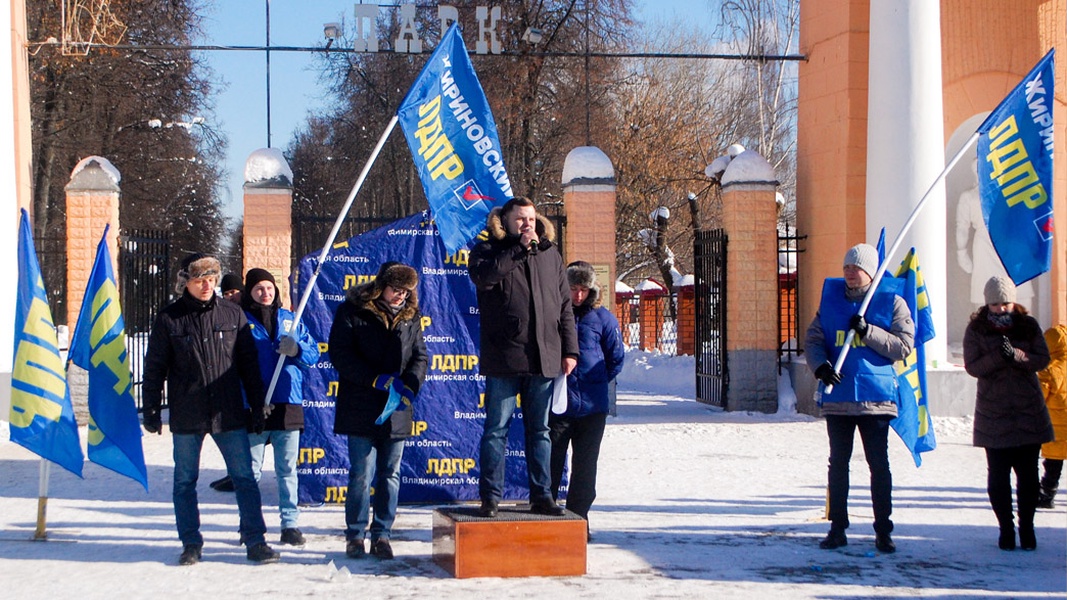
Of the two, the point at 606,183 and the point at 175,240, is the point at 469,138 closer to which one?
the point at 606,183

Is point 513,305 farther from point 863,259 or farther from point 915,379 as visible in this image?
point 915,379

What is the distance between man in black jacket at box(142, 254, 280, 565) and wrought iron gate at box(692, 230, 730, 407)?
9.37 meters

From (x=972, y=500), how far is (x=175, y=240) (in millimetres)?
34726

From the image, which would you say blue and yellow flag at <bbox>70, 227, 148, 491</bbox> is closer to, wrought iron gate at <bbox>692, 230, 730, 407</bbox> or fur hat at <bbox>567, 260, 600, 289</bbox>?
fur hat at <bbox>567, 260, 600, 289</bbox>

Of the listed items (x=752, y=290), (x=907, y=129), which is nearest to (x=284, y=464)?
(x=752, y=290)

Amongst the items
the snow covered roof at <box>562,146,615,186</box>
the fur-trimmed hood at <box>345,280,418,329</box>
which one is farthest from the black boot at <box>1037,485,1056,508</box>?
the snow covered roof at <box>562,146,615,186</box>

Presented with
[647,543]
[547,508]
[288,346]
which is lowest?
[647,543]

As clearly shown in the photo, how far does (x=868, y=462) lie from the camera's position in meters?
A: 6.78

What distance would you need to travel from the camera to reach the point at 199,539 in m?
6.36

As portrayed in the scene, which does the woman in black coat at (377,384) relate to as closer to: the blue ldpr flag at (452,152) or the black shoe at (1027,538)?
the blue ldpr flag at (452,152)

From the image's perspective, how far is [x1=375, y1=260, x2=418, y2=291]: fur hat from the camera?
636cm

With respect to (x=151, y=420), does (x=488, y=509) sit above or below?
below

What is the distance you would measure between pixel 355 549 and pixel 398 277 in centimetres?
153

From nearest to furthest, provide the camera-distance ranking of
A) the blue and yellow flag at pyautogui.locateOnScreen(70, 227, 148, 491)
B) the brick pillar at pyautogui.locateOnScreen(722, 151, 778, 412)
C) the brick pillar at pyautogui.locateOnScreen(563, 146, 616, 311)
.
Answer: the blue and yellow flag at pyautogui.locateOnScreen(70, 227, 148, 491) < the brick pillar at pyautogui.locateOnScreen(563, 146, 616, 311) < the brick pillar at pyautogui.locateOnScreen(722, 151, 778, 412)
